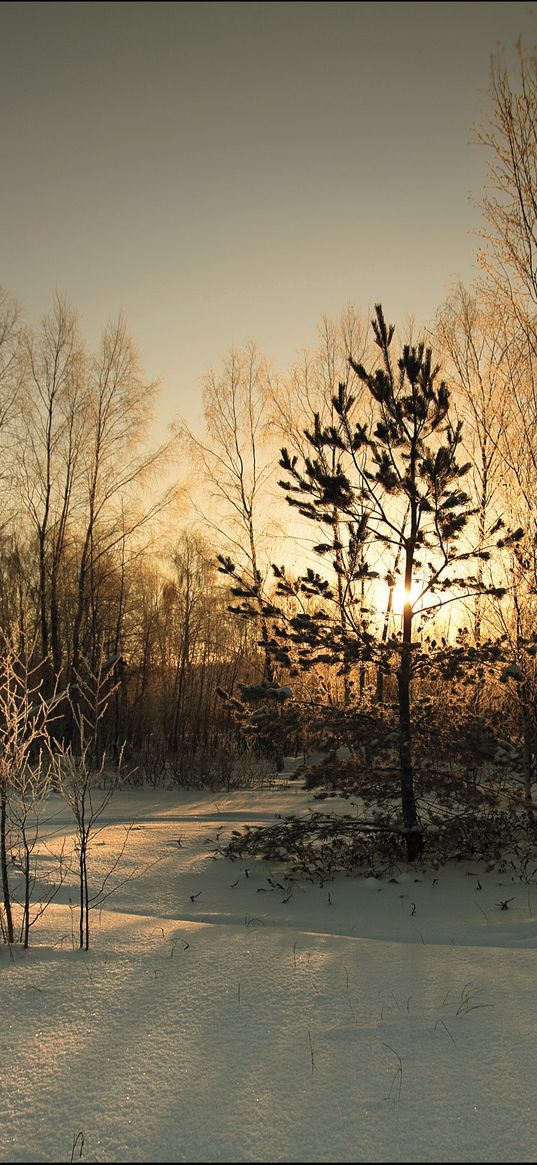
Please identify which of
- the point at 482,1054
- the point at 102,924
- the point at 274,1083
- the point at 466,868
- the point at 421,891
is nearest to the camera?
the point at 274,1083

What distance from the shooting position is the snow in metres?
2.11

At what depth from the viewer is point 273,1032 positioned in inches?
109

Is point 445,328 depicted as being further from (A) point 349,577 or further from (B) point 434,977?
(B) point 434,977

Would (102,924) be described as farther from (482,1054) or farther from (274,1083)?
(482,1054)

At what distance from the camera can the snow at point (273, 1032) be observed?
211 cm

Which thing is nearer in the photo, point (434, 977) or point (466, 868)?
point (434, 977)

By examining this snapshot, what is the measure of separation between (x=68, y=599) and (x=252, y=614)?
17.9 metres

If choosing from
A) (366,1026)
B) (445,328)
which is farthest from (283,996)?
(445,328)

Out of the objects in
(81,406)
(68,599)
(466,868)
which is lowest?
(466,868)

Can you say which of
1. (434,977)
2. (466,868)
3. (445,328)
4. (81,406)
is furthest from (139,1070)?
(81,406)

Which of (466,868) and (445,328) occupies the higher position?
(445,328)

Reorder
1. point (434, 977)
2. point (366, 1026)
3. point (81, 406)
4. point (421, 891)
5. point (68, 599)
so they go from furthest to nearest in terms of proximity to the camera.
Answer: point (68, 599)
point (81, 406)
point (421, 891)
point (434, 977)
point (366, 1026)

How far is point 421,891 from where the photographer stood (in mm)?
5238

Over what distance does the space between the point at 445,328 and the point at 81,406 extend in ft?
25.3
